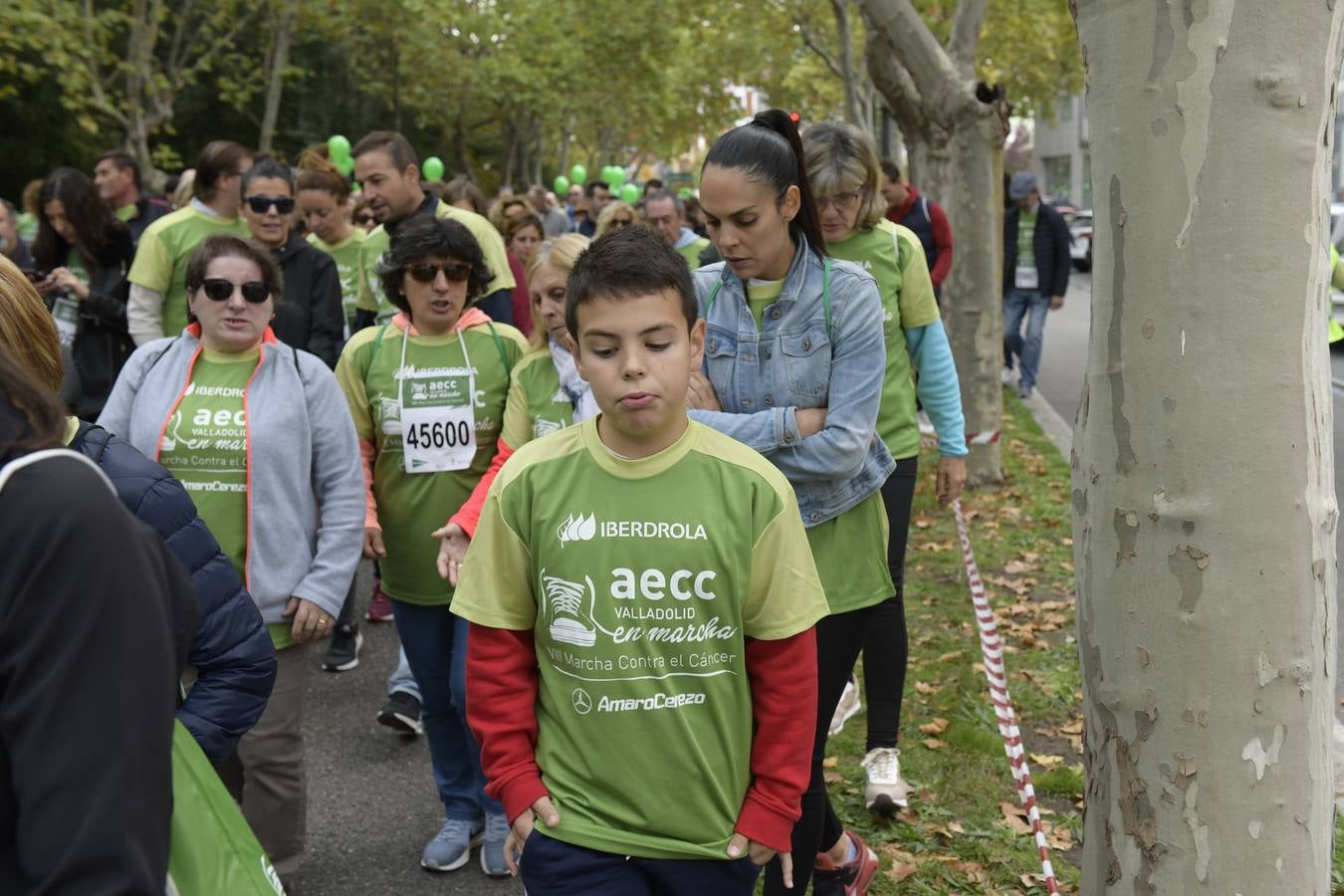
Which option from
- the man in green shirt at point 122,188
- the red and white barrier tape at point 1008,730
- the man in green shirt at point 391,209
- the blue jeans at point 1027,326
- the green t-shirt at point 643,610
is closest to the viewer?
the green t-shirt at point 643,610

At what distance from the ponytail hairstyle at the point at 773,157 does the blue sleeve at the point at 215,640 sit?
4.45 ft

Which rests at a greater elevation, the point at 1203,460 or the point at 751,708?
the point at 1203,460

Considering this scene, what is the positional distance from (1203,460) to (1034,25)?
29.2 m

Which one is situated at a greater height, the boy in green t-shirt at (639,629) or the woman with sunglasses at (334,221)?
the woman with sunglasses at (334,221)

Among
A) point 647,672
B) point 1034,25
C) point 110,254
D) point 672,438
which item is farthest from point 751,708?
point 1034,25

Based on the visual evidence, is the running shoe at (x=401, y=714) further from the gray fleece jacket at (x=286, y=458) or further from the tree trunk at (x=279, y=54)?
the tree trunk at (x=279, y=54)

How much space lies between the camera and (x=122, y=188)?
7996mm

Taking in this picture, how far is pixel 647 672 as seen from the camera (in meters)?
2.58

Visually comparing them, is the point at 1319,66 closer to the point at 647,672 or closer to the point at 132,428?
the point at 647,672

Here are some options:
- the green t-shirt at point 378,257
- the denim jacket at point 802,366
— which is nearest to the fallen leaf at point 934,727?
the denim jacket at point 802,366

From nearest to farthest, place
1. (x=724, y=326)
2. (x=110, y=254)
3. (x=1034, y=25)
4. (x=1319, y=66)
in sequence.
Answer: (x=1319, y=66) → (x=724, y=326) → (x=110, y=254) → (x=1034, y=25)

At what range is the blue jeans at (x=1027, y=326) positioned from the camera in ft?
49.4

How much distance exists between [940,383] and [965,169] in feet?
19.0

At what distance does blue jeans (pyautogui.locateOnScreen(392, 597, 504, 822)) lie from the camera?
4.53 meters
